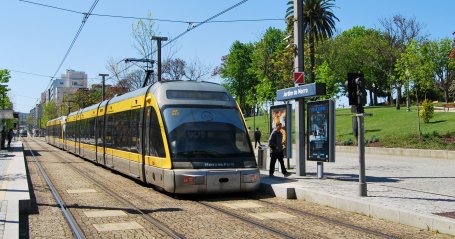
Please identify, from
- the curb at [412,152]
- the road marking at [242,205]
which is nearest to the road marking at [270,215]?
the road marking at [242,205]

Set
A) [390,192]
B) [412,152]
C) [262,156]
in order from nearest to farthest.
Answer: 1. [390,192]
2. [262,156]
3. [412,152]

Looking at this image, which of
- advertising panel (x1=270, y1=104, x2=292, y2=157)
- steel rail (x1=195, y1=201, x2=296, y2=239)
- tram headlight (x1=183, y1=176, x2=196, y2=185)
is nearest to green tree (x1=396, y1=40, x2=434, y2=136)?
advertising panel (x1=270, y1=104, x2=292, y2=157)

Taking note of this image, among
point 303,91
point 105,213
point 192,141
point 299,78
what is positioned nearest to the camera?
point 105,213

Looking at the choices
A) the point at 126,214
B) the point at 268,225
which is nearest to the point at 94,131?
the point at 126,214

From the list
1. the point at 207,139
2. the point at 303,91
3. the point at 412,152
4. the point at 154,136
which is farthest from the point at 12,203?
the point at 412,152

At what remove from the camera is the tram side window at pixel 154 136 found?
1259 cm

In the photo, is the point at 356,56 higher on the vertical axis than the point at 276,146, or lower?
higher

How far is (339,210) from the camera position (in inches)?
408

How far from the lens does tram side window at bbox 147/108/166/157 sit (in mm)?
12586

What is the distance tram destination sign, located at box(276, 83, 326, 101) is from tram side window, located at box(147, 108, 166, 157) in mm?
4495

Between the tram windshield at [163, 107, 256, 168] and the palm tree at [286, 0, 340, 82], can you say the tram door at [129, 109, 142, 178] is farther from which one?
the palm tree at [286, 0, 340, 82]

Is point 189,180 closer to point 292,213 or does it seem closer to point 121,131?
point 292,213

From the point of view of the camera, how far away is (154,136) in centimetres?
1305

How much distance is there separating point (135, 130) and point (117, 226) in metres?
6.71
